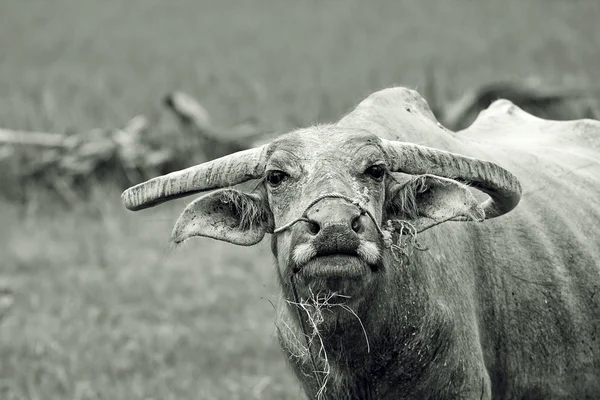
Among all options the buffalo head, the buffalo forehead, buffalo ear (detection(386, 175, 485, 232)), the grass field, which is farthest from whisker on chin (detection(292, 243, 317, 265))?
the grass field

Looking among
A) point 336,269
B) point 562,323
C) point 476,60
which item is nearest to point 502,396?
point 562,323

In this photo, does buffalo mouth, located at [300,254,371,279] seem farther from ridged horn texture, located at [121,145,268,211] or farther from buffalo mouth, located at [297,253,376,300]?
ridged horn texture, located at [121,145,268,211]

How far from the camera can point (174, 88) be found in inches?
704

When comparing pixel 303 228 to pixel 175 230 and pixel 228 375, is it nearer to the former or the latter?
pixel 175 230

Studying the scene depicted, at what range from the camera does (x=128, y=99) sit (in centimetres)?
1697

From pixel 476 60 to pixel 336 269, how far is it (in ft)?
47.5

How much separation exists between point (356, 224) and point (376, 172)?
0.42 m

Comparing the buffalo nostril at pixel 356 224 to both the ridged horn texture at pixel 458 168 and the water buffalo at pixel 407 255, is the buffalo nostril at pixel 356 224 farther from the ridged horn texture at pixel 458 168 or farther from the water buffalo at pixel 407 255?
the ridged horn texture at pixel 458 168

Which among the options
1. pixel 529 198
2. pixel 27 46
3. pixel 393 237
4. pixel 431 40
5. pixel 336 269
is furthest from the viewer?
pixel 27 46

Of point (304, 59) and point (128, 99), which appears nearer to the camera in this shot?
point (128, 99)

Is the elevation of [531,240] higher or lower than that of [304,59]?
higher

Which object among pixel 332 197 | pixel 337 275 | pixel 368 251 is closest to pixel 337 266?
pixel 337 275

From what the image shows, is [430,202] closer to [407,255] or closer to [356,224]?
[407,255]

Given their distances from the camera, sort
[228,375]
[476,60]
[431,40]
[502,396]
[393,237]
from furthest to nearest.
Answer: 1. [431,40]
2. [476,60]
3. [228,375]
4. [502,396]
5. [393,237]
